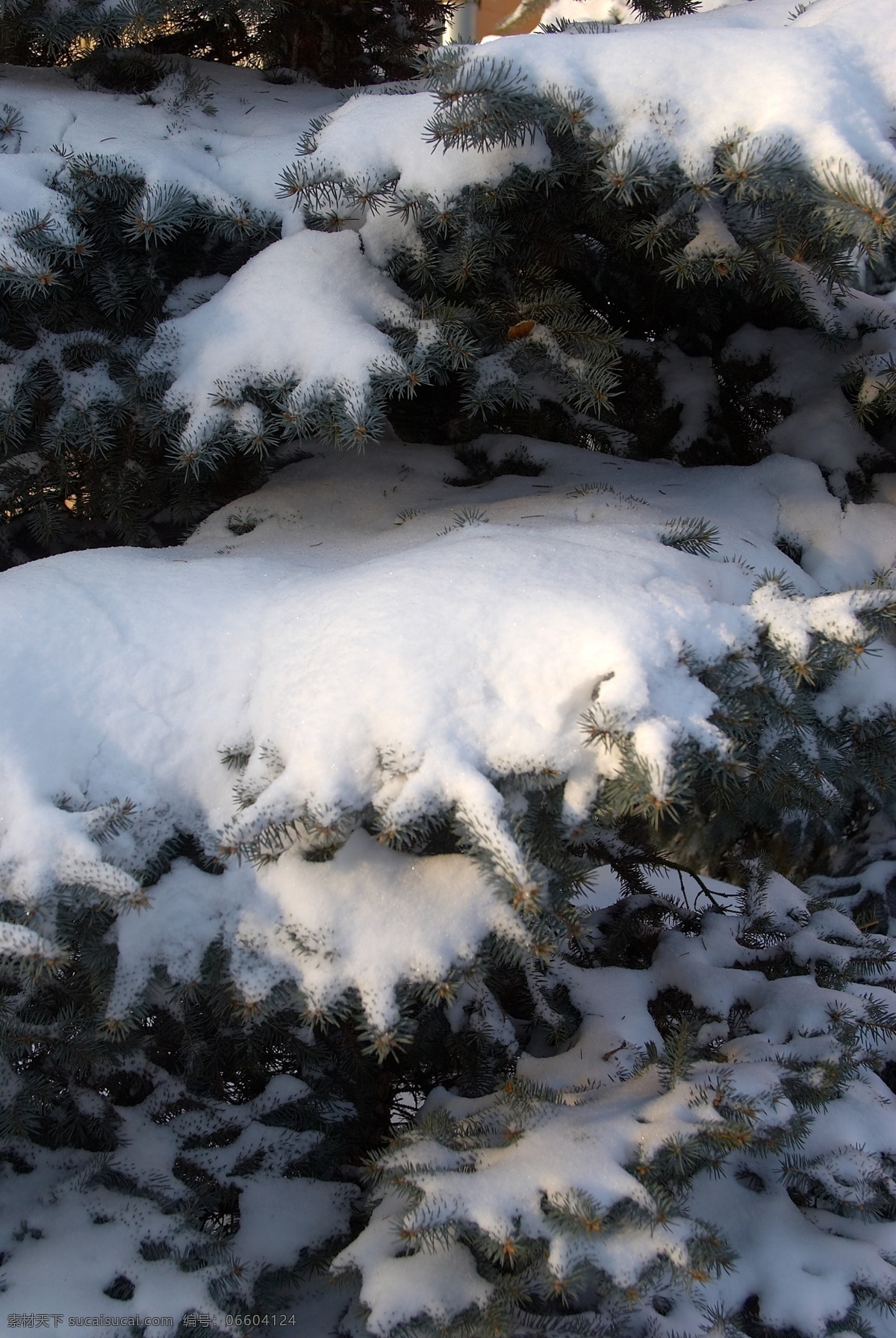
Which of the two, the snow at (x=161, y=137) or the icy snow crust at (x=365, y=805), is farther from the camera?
the snow at (x=161, y=137)

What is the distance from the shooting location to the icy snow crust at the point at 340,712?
123 centimetres

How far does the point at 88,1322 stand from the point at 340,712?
39.9 inches

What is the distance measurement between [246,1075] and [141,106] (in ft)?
7.41

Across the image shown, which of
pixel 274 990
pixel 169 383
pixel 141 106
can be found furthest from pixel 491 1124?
pixel 141 106

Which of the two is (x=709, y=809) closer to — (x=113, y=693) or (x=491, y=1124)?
(x=491, y=1124)

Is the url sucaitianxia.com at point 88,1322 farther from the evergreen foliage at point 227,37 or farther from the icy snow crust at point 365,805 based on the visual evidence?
the evergreen foliage at point 227,37

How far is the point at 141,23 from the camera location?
6.97 feet

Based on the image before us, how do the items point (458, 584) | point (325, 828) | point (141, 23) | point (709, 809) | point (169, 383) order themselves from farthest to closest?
point (141, 23) → point (169, 383) → point (709, 809) → point (458, 584) → point (325, 828)

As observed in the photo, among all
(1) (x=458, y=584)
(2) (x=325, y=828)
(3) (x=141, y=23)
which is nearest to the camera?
(2) (x=325, y=828)

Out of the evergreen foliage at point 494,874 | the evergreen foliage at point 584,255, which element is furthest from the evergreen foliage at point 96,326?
the evergreen foliage at point 584,255

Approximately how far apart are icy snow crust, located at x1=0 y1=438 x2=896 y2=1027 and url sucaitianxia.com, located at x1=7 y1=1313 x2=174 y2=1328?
1.72 feet

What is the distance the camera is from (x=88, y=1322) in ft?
4.50

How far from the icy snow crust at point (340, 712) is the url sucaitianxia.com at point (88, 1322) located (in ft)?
1.72

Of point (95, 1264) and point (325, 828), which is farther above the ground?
point (325, 828)
